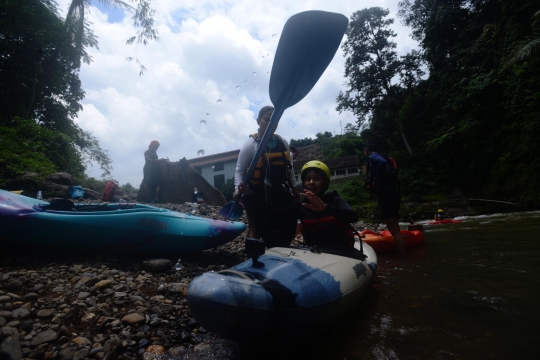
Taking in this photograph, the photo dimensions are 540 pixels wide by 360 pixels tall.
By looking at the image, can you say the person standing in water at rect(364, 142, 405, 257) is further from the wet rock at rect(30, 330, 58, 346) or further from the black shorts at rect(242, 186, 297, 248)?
the wet rock at rect(30, 330, 58, 346)

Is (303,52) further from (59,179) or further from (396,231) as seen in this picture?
(59,179)

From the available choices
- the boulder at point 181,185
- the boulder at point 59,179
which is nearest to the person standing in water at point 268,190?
the boulder at point 181,185

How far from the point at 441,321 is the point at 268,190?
1.87 meters

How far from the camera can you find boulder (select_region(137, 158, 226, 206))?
383 inches

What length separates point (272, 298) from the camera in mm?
1526

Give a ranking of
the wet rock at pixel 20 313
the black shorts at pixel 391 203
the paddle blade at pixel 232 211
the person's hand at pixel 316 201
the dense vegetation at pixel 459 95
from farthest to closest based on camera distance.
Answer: the dense vegetation at pixel 459 95 → the black shorts at pixel 391 203 → the paddle blade at pixel 232 211 → the person's hand at pixel 316 201 → the wet rock at pixel 20 313

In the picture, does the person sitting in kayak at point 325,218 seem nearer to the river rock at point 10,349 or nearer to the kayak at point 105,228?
the kayak at point 105,228

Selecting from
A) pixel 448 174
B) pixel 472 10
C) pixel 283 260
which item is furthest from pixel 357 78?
pixel 283 260

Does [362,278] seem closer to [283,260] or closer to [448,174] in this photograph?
[283,260]

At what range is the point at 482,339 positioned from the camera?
65.7 inches

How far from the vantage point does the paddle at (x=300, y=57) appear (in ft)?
9.40

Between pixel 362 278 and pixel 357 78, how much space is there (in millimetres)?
26527

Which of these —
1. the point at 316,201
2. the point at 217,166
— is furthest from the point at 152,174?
the point at 217,166

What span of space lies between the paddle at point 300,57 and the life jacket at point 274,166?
10 cm
